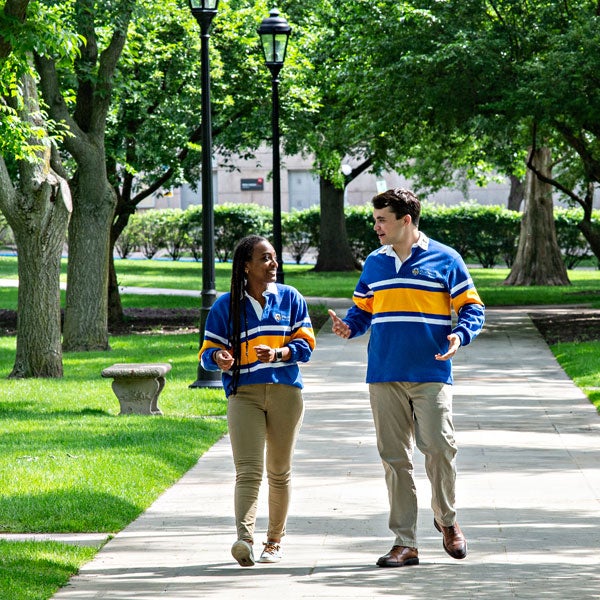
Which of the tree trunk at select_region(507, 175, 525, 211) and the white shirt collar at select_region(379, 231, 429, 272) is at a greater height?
the tree trunk at select_region(507, 175, 525, 211)

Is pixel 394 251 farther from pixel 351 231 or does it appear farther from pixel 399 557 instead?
pixel 351 231

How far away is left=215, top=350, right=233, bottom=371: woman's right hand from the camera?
238 inches

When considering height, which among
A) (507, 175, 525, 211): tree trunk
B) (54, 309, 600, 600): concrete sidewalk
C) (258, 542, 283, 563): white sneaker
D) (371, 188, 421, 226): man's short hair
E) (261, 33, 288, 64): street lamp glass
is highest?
(261, 33, 288, 64): street lamp glass

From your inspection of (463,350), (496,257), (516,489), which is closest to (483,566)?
(516,489)

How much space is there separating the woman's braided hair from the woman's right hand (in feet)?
0.31

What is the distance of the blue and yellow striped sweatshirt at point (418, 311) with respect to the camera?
6199 mm

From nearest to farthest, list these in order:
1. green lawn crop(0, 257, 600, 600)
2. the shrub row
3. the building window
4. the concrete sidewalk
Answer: the concrete sidewalk, green lawn crop(0, 257, 600, 600), the shrub row, the building window

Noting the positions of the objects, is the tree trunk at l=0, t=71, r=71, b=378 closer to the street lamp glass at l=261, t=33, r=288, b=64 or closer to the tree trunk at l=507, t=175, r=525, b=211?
the street lamp glass at l=261, t=33, r=288, b=64

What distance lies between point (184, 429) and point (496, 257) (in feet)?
108

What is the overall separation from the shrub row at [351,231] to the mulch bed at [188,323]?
17.1 meters

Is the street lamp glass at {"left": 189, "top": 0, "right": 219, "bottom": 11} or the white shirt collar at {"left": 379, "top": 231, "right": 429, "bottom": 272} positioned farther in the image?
the street lamp glass at {"left": 189, "top": 0, "right": 219, "bottom": 11}

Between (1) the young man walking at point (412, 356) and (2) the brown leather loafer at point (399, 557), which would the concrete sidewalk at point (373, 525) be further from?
(1) the young man walking at point (412, 356)

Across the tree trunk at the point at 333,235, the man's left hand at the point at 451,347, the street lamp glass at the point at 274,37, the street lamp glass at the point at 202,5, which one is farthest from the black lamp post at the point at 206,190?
the tree trunk at the point at 333,235

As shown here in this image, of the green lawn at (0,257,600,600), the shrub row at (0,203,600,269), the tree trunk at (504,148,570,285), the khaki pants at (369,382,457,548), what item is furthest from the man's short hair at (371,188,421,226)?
the shrub row at (0,203,600,269)
